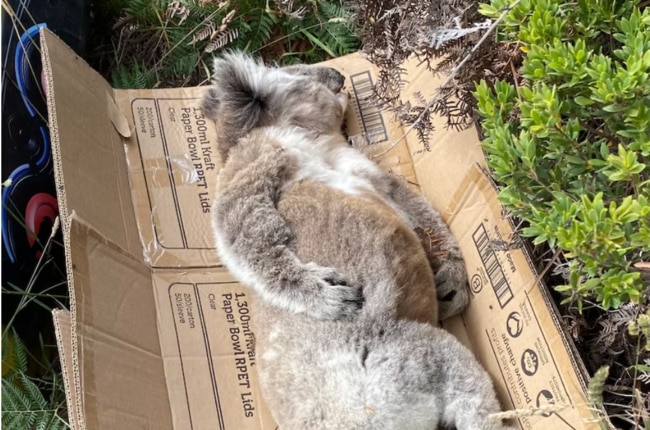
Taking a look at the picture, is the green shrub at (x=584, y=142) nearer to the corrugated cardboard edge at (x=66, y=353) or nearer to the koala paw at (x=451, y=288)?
the koala paw at (x=451, y=288)

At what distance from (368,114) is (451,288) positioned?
118cm

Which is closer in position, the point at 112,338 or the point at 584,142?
the point at 584,142

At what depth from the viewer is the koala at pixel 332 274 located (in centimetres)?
241

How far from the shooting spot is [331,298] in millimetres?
2498

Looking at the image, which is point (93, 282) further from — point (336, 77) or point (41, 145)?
point (336, 77)

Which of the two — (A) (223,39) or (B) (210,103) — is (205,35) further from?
(B) (210,103)

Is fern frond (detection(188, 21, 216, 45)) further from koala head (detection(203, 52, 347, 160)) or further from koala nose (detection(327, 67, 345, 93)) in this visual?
koala nose (detection(327, 67, 345, 93))

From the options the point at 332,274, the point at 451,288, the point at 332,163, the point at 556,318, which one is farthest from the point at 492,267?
the point at 332,163

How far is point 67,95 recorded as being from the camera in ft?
10.2

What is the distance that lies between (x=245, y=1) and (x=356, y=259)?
6.45 feet

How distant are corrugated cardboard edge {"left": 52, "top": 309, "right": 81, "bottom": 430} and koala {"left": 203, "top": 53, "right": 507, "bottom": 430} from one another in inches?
26.5

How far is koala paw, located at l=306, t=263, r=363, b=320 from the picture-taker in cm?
250

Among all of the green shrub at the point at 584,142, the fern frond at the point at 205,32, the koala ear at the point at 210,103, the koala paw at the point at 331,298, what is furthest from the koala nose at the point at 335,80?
the green shrub at the point at 584,142

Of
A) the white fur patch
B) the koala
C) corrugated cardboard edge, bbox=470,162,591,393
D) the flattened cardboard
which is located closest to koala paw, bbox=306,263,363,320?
the koala
